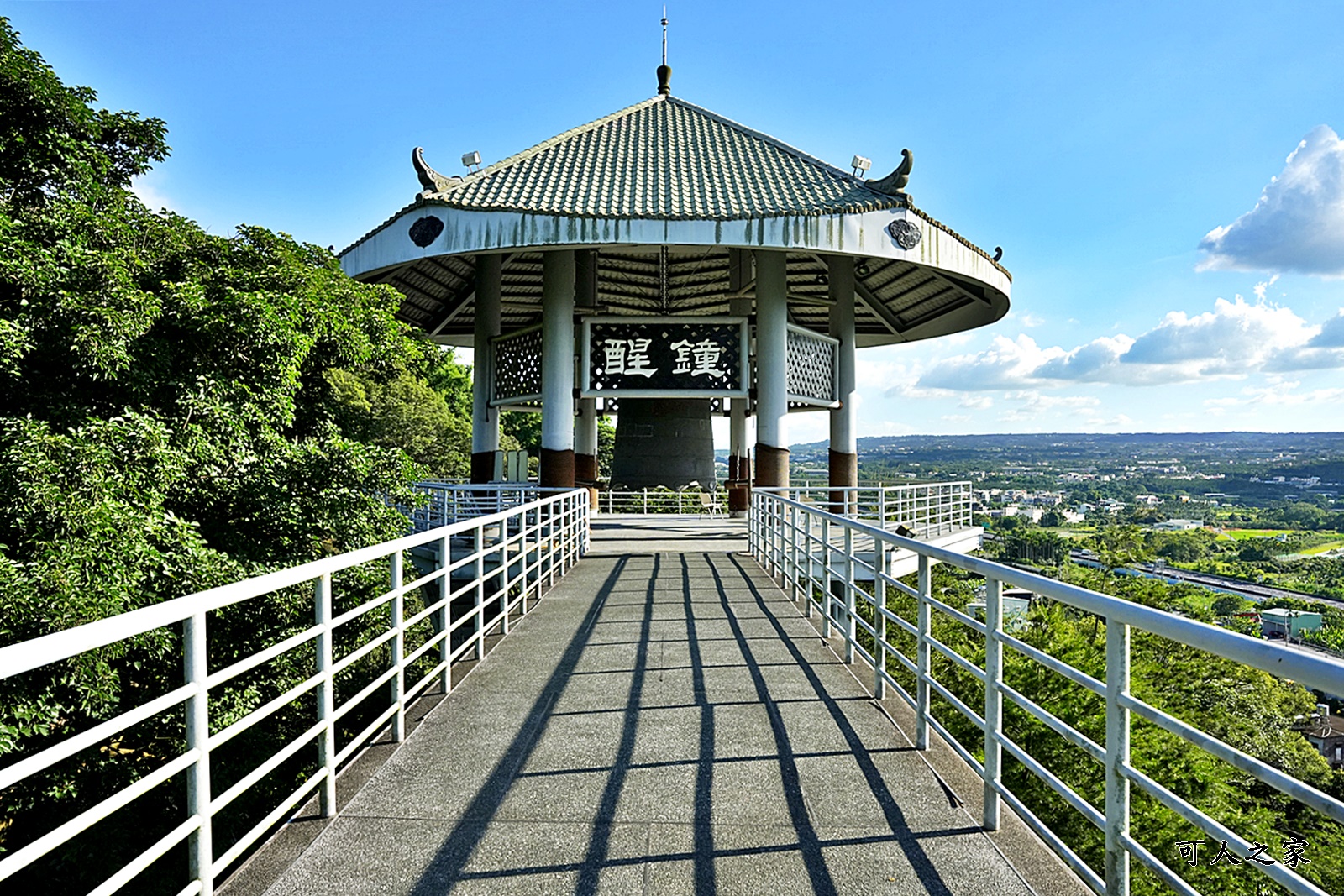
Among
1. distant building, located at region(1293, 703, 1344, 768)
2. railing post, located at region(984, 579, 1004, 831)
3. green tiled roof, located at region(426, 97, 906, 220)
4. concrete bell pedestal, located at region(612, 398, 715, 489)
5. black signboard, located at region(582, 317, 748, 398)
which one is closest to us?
railing post, located at region(984, 579, 1004, 831)

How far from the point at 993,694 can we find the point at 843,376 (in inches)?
668

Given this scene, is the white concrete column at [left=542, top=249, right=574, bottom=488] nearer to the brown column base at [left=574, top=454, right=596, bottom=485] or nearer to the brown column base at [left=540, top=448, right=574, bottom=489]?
the brown column base at [left=540, top=448, right=574, bottom=489]

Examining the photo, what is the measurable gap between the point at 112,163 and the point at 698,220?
8613 millimetres

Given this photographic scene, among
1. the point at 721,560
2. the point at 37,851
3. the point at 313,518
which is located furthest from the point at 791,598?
the point at 37,851

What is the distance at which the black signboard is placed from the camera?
17531 mm

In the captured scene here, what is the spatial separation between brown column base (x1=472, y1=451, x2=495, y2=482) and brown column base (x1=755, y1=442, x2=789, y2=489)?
22.7ft

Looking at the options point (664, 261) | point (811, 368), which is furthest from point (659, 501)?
point (811, 368)

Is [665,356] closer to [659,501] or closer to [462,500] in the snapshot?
[462,500]

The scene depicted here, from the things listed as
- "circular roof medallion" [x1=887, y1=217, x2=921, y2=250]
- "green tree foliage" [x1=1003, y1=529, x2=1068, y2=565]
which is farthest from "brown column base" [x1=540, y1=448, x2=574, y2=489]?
"green tree foliage" [x1=1003, y1=529, x2=1068, y2=565]

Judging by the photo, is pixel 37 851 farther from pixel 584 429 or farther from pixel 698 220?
pixel 584 429

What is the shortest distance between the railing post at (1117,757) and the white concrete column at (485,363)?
18.0 metres

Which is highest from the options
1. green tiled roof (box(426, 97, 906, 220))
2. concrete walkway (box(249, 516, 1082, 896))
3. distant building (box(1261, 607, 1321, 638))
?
green tiled roof (box(426, 97, 906, 220))

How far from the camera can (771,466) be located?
17.4 m

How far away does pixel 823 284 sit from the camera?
24344 mm
